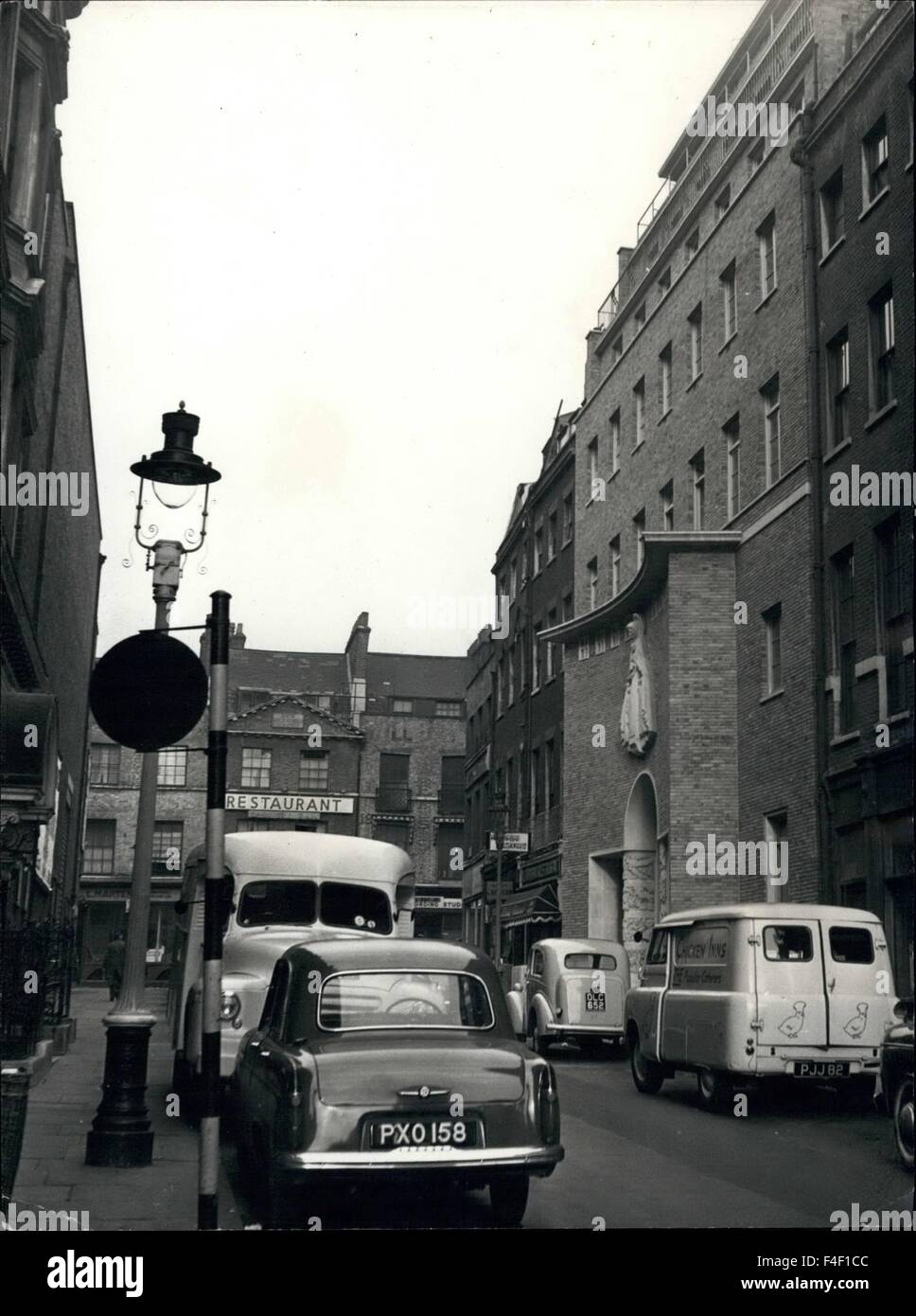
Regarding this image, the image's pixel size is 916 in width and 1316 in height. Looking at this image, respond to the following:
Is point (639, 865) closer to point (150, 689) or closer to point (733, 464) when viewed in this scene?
point (733, 464)

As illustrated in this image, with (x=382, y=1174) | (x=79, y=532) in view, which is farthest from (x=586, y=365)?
(x=382, y=1174)

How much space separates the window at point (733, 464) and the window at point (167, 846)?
20441 millimetres

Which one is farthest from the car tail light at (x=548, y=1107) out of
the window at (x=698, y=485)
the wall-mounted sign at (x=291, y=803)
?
the window at (x=698, y=485)

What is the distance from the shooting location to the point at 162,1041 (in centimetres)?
2405

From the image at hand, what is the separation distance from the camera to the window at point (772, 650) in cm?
2356

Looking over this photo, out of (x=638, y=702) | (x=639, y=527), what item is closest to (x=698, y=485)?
(x=639, y=527)

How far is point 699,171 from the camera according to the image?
30.7 metres

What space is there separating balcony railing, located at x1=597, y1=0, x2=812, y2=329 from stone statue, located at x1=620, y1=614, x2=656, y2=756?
8075 millimetres

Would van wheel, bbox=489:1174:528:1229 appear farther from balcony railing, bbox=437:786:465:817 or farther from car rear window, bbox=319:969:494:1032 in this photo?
balcony railing, bbox=437:786:465:817

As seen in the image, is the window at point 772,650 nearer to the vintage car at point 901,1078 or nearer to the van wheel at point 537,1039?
the van wheel at point 537,1039

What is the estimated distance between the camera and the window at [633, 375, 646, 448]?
32.6m

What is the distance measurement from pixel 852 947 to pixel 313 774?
1611 cm

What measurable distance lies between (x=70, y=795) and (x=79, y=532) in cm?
516
